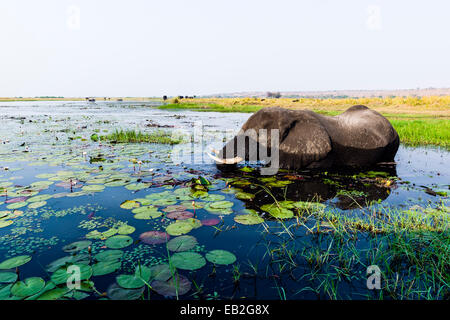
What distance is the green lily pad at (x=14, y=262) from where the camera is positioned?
262cm

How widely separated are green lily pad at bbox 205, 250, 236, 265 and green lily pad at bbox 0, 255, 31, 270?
1861 mm

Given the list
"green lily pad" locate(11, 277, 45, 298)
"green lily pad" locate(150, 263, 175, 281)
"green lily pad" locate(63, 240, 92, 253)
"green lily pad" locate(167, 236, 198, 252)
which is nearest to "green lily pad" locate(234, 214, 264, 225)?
"green lily pad" locate(167, 236, 198, 252)

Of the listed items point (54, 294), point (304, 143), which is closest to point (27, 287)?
point (54, 294)

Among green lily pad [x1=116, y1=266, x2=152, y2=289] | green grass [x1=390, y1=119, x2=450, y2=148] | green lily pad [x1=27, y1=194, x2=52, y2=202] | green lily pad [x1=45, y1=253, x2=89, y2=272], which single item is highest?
green grass [x1=390, y1=119, x2=450, y2=148]

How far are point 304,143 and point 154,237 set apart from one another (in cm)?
422

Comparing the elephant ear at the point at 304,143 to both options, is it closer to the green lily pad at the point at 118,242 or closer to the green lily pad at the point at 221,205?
the green lily pad at the point at 221,205

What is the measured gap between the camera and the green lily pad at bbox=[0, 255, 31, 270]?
2623 mm

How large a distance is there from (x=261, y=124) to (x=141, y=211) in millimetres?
3499

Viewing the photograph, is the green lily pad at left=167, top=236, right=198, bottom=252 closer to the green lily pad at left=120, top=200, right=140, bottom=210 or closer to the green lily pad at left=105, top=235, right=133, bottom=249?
the green lily pad at left=105, top=235, right=133, bottom=249

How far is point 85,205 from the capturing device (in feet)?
14.0

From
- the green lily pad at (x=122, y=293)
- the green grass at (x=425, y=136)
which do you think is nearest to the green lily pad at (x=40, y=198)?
the green lily pad at (x=122, y=293)
